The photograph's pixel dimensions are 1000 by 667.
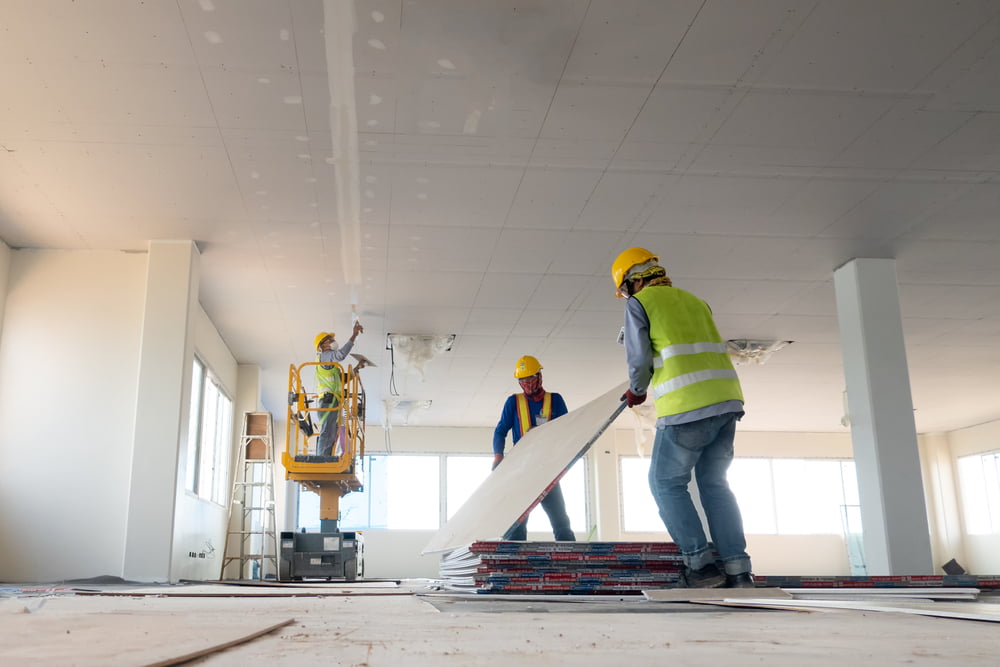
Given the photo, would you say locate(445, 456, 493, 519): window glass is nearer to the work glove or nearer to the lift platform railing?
the lift platform railing

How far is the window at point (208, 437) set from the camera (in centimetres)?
1005

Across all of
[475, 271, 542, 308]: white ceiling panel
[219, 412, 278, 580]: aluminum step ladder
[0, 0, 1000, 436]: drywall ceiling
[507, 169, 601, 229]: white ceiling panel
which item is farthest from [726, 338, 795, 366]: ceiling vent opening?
[219, 412, 278, 580]: aluminum step ladder

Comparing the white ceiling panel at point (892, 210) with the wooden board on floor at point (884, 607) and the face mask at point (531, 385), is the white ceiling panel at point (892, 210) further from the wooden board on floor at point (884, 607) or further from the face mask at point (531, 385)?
the wooden board on floor at point (884, 607)

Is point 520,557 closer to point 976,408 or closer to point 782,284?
point 782,284

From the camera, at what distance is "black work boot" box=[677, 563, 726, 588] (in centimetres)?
383

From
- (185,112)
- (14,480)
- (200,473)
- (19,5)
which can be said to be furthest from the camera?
(200,473)

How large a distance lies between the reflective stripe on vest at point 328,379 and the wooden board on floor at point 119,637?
6.80 m

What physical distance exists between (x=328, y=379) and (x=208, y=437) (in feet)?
8.90

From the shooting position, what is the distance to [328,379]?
9312 millimetres

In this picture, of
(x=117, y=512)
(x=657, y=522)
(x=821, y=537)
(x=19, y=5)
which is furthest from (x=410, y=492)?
(x=19, y=5)

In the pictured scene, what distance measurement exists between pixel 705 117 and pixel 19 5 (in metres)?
4.21

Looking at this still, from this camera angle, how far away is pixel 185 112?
A: 5754 mm

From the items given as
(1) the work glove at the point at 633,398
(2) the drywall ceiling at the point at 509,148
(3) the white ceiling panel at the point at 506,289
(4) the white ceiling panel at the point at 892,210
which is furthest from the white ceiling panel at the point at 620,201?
(1) the work glove at the point at 633,398

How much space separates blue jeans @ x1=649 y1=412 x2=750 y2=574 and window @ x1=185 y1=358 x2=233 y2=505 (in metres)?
6.38
